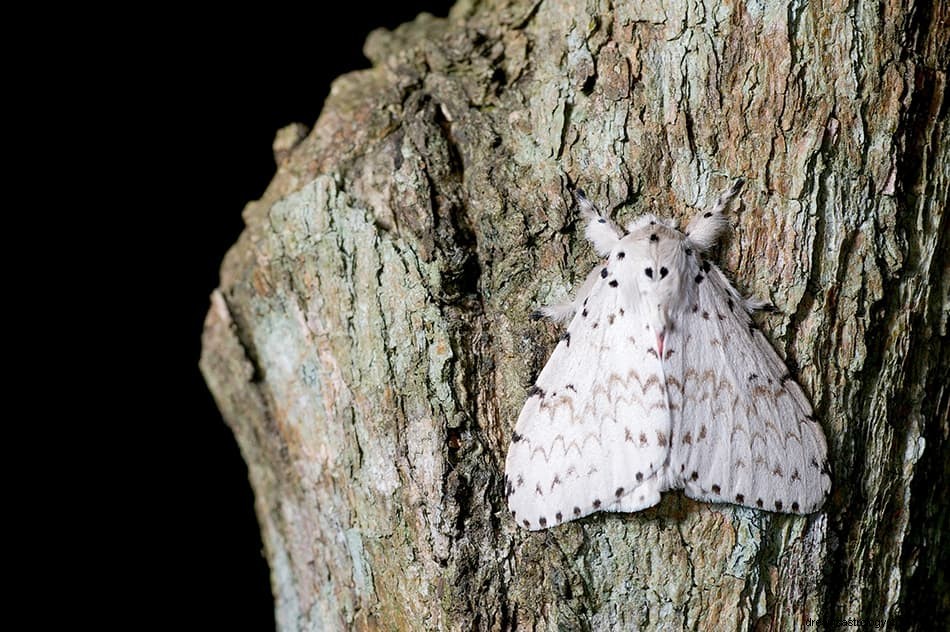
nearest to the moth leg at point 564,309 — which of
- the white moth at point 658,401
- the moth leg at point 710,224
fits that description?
the white moth at point 658,401

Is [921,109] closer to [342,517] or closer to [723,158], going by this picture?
[723,158]

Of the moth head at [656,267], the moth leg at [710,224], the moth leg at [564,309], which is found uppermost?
the moth leg at [710,224]

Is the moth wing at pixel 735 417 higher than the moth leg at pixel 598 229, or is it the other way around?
the moth leg at pixel 598 229

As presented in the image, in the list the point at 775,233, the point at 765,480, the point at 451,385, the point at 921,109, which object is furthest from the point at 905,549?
the point at 451,385

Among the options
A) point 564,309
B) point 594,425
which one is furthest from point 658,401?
point 564,309

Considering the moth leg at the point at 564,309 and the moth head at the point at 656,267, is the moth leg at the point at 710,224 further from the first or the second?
the moth leg at the point at 564,309

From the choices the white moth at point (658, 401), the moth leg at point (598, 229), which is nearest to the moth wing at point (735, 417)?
the white moth at point (658, 401)

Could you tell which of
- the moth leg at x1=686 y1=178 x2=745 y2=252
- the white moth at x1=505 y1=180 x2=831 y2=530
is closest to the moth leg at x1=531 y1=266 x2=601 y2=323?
the white moth at x1=505 y1=180 x2=831 y2=530

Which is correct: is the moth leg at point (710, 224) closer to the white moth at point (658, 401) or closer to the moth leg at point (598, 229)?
the white moth at point (658, 401)
